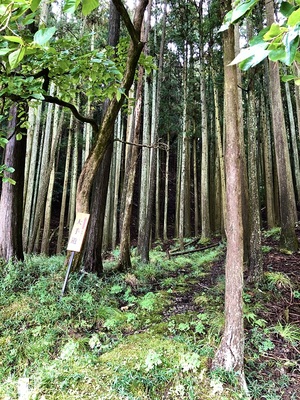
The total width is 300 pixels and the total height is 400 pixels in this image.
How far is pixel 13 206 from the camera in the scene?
4289mm

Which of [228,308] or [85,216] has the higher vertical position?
[85,216]

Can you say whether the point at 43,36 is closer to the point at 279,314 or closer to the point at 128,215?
the point at 279,314

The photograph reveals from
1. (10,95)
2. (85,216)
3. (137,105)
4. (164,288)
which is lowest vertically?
(164,288)

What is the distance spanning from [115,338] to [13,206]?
2.74 metres

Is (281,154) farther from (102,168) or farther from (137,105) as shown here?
(102,168)

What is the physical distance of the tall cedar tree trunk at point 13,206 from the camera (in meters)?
4.18

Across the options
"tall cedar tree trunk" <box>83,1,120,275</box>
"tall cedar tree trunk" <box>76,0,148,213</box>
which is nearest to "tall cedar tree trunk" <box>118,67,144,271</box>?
"tall cedar tree trunk" <box>83,1,120,275</box>

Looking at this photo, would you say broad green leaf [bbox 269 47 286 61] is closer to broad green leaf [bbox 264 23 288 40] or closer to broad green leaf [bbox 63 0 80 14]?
broad green leaf [bbox 264 23 288 40]

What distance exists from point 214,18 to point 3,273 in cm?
928

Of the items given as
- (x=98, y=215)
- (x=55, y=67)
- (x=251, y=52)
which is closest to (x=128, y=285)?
(x=98, y=215)

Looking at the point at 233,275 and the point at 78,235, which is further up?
the point at 78,235

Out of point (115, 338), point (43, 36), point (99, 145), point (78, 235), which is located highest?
point (99, 145)

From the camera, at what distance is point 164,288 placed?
444cm

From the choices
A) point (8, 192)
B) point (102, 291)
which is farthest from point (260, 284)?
point (8, 192)
